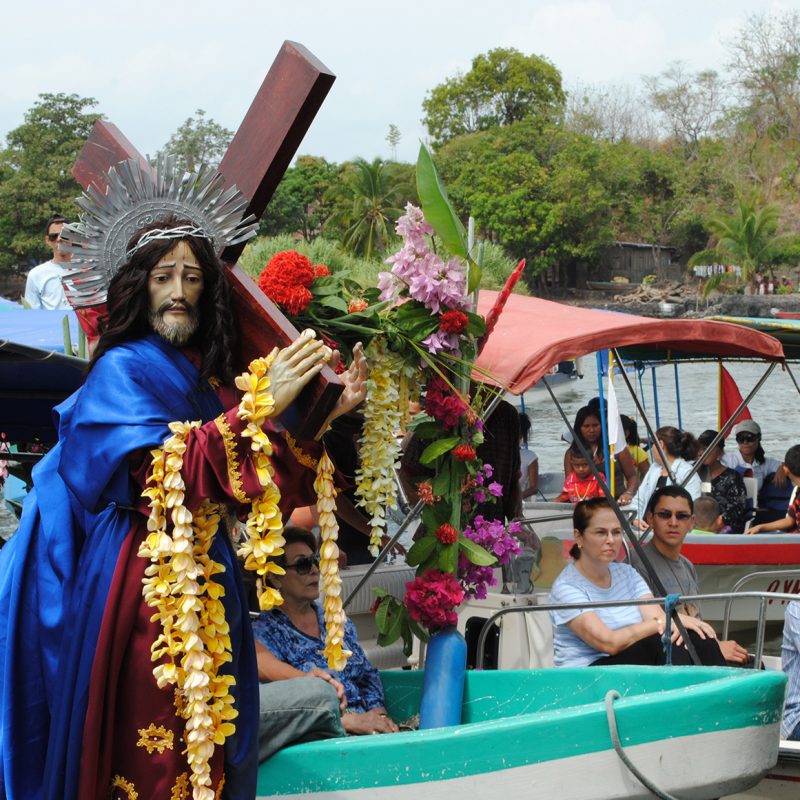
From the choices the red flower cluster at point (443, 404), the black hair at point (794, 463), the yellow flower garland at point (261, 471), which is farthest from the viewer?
the black hair at point (794, 463)

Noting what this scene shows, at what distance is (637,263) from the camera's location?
56.0 m

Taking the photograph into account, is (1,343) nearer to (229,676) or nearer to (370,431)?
(370,431)

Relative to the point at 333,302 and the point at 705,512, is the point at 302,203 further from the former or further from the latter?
the point at 333,302

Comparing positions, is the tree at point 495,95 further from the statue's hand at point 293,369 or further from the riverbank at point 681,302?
the statue's hand at point 293,369

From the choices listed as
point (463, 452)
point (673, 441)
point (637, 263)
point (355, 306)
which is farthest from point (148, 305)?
point (637, 263)

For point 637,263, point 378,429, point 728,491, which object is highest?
point 637,263

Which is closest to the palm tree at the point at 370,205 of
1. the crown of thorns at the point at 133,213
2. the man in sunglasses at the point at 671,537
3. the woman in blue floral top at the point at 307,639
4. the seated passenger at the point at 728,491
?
the seated passenger at the point at 728,491

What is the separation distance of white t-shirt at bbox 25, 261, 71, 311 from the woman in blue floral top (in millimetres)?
3353

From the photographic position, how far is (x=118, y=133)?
3646 mm

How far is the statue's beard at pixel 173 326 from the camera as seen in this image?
328cm

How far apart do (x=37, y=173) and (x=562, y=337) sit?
138 ft

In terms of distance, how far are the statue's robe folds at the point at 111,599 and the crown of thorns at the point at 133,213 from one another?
296mm

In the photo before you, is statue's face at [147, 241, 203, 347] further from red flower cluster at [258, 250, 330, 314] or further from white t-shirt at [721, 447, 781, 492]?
white t-shirt at [721, 447, 781, 492]

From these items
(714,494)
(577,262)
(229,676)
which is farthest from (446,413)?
(577,262)
